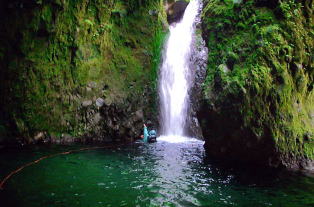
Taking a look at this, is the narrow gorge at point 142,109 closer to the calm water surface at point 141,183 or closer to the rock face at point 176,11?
the calm water surface at point 141,183

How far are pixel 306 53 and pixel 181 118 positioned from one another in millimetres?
8624

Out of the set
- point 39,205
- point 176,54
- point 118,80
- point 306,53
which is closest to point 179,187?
point 39,205

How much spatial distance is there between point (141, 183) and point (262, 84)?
494 cm

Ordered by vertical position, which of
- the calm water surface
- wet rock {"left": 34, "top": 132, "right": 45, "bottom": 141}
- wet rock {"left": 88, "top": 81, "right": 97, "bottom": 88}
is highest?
wet rock {"left": 88, "top": 81, "right": 97, "bottom": 88}

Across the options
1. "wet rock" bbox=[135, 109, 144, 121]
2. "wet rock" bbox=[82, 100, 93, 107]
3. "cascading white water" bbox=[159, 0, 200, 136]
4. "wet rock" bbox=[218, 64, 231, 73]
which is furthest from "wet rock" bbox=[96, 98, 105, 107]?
"wet rock" bbox=[218, 64, 231, 73]

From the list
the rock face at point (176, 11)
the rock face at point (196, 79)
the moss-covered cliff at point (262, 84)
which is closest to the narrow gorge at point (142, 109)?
the moss-covered cliff at point (262, 84)

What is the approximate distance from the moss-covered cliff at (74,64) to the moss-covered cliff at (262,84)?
607 cm

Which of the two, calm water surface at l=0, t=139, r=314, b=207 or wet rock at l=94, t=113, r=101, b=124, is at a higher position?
wet rock at l=94, t=113, r=101, b=124

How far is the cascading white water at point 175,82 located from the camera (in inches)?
679

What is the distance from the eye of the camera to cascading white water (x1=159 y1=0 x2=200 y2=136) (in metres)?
17.2

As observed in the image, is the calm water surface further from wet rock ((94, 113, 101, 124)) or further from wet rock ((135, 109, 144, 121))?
wet rock ((135, 109, 144, 121))

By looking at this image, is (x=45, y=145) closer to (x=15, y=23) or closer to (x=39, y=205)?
(x=15, y=23)

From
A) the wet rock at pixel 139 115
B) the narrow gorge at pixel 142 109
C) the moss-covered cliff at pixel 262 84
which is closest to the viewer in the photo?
the narrow gorge at pixel 142 109

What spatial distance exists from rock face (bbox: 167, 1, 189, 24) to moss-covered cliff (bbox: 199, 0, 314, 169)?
1328cm
